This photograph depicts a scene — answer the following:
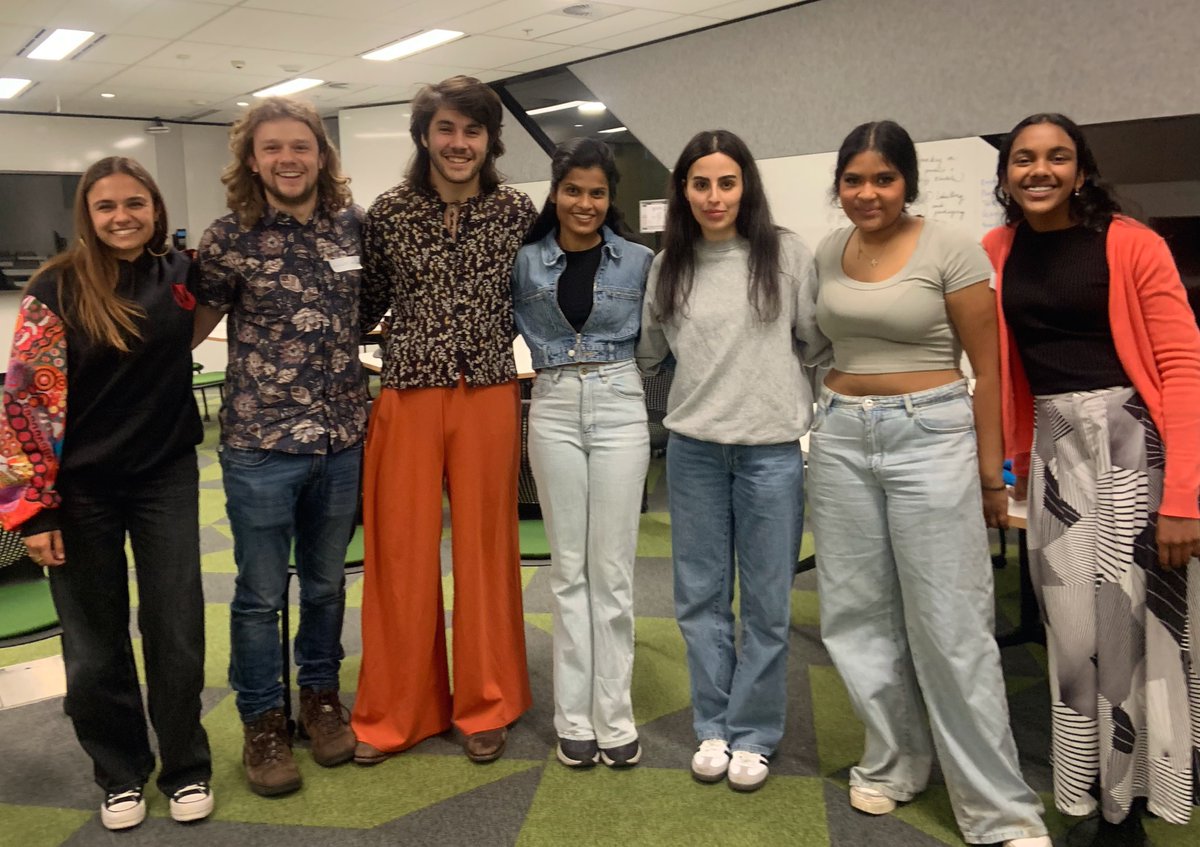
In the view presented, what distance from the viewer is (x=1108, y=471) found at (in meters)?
1.77

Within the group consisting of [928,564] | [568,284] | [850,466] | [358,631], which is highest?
[568,284]

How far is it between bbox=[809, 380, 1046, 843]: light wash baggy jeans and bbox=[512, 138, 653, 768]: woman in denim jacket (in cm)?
48

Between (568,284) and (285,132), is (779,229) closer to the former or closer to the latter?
(568,284)

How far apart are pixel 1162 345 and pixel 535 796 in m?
1.66

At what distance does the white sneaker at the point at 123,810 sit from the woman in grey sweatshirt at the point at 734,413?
129 cm

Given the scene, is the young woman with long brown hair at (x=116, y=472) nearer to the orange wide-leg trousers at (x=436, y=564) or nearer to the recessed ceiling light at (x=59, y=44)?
the orange wide-leg trousers at (x=436, y=564)

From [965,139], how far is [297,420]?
4.36 m

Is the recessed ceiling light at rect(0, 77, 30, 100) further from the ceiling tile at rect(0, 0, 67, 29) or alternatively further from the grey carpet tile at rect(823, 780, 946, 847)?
the grey carpet tile at rect(823, 780, 946, 847)

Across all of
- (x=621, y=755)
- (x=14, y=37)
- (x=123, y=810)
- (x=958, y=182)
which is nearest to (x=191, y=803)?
(x=123, y=810)

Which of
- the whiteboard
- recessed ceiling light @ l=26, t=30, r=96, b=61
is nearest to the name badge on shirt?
the whiteboard

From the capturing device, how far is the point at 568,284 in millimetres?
2189

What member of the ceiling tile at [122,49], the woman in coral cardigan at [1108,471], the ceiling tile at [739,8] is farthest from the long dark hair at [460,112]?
the ceiling tile at [122,49]

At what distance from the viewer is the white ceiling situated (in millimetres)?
5836

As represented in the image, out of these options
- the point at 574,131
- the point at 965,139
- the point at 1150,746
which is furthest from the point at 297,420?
the point at 574,131
